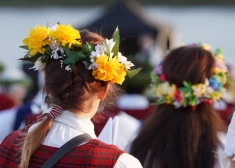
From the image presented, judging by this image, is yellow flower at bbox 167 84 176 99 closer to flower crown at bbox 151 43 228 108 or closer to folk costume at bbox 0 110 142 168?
flower crown at bbox 151 43 228 108

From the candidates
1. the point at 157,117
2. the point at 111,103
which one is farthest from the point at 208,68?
the point at 111,103

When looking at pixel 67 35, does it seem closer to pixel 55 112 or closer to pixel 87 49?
pixel 87 49

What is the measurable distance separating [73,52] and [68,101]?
6.8 inches

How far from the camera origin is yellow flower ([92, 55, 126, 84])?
215 cm

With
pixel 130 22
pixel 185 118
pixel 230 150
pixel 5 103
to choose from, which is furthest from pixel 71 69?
pixel 130 22

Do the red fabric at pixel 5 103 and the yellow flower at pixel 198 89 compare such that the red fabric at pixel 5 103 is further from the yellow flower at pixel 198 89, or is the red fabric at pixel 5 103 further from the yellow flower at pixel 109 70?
the yellow flower at pixel 109 70

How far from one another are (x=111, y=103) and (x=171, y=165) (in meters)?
0.62

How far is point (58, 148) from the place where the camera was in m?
2.07

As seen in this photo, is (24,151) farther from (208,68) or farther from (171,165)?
(208,68)

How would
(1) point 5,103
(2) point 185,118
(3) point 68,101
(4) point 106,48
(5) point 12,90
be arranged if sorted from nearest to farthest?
(3) point 68,101 < (4) point 106,48 < (2) point 185,118 < (1) point 5,103 < (5) point 12,90

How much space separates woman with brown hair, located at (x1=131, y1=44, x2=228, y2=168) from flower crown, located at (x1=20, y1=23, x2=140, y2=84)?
2.54 ft

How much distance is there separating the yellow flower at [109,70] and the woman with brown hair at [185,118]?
29.5 inches

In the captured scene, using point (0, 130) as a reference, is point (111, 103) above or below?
above

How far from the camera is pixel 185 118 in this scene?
3061 mm
